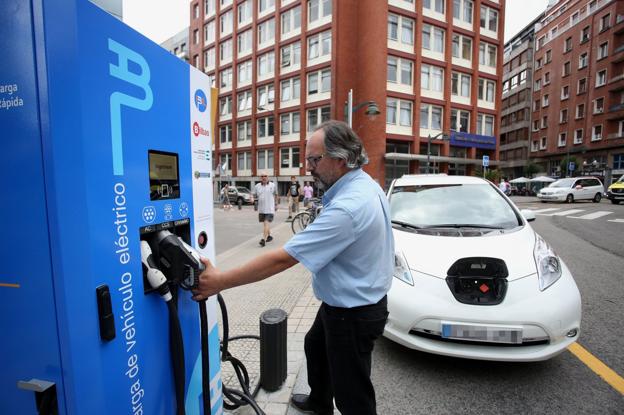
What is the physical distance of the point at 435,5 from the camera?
28.8 meters

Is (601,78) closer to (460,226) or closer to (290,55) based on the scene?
(290,55)

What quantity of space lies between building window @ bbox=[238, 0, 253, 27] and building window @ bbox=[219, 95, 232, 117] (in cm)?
757

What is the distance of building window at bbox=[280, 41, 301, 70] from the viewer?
30.6 m

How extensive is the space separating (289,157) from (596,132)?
33873 millimetres

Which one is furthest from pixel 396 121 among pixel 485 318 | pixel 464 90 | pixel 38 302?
pixel 38 302

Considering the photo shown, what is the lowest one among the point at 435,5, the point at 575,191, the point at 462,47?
the point at 575,191

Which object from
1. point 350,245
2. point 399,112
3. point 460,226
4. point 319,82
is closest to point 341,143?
point 350,245

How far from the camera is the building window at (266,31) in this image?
32219 millimetres

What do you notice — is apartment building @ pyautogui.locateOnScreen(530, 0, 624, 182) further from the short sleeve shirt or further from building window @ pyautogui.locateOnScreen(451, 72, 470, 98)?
the short sleeve shirt

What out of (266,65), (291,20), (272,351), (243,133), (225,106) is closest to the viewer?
(272,351)

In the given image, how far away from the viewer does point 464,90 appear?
3031cm

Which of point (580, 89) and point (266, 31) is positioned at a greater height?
point (266, 31)

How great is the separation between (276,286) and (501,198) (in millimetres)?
3337

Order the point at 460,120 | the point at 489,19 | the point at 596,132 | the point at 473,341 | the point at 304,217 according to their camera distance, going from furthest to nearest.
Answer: the point at 596,132 < the point at 489,19 < the point at 460,120 < the point at 304,217 < the point at 473,341
